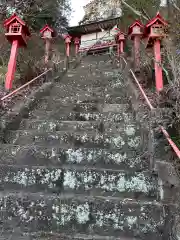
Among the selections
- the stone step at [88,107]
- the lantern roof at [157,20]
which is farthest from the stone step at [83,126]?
the lantern roof at [157,20]

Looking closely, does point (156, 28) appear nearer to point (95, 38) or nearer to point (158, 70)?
point (158, 70)

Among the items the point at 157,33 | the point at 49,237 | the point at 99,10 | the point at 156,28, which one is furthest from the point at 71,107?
the point at 99,10

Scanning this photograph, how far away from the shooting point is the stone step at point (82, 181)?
374cm

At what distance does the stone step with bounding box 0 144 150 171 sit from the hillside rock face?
21.5 meters

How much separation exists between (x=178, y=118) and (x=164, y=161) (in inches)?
31.5

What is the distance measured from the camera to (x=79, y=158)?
4.28 meters

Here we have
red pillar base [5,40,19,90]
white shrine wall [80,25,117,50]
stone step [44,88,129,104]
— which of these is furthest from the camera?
white shrine wall [80,25,117,50]

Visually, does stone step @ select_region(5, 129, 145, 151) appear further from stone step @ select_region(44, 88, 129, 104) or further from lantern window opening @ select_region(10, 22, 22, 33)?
lantern window opening @ select_region(10, 22, 22, 33)

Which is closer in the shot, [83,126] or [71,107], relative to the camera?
[83,126]

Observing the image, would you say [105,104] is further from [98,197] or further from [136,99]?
[98,197]

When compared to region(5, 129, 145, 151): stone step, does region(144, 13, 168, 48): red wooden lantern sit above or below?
above

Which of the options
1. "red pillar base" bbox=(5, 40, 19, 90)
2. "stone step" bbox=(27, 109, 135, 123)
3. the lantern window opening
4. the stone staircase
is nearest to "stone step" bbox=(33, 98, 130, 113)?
"stone step" bbox=(27, 109, 135, 123)

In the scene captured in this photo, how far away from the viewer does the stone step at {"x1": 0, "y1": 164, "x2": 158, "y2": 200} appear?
3.74 m

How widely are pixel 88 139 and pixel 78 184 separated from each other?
1.07 m
